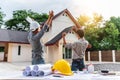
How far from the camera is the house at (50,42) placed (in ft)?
60.7

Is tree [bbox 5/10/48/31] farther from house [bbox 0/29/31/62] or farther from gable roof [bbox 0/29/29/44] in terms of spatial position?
house [bbox 0/29/31/62]

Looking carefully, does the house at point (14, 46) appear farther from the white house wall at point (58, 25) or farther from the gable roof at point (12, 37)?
the white house wall at point (58, 25)

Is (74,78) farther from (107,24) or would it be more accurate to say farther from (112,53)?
(107,24)

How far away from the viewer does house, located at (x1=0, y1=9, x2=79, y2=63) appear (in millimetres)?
18489

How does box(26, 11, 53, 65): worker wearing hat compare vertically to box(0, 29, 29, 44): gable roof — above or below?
below

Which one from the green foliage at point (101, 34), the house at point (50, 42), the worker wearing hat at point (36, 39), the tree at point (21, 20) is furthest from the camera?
the tree at point (21, 20)

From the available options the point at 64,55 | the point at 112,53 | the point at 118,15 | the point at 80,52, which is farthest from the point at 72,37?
the point at 80,52

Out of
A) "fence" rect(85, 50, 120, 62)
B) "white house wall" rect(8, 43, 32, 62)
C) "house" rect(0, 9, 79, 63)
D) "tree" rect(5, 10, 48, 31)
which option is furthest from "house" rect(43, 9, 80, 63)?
"tree" rect(5, 10, 48, 31)

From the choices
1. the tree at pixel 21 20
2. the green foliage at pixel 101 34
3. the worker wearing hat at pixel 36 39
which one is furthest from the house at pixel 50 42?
the worker wearing hat at pixel 36 39

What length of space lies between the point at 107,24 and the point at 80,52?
23.2m

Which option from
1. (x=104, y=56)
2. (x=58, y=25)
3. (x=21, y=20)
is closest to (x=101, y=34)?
(x=104, y=56)

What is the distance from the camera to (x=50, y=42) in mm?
18938

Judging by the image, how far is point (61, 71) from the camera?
2744 millimetres

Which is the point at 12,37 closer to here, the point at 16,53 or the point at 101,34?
the point at 16,53
